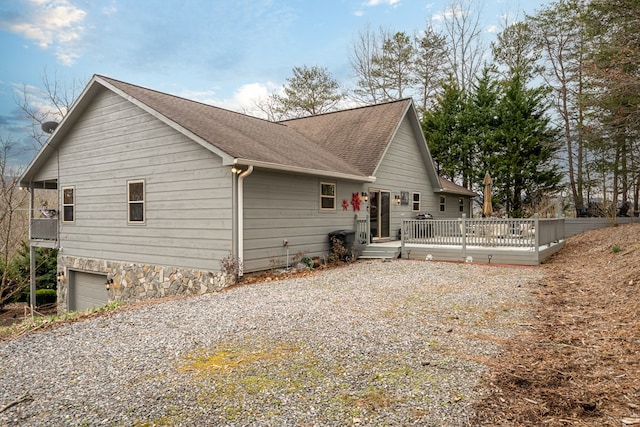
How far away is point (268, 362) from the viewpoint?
365 centimetres

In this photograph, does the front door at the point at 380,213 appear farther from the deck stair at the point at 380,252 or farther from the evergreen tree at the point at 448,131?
the evergreen tree at the point at 448,131

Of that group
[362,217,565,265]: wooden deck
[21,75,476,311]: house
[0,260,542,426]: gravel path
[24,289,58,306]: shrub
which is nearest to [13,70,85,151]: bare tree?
[21,75,476,311]: house

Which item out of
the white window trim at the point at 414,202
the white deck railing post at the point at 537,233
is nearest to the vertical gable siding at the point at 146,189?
the white deck railing post at the point at 537,233

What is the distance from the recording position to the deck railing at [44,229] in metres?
13.0

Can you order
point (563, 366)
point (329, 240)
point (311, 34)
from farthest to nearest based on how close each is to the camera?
point (311, 34)
point (329, 240)
point (563, 366)

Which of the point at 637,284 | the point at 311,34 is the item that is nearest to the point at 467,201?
the point at 311,34

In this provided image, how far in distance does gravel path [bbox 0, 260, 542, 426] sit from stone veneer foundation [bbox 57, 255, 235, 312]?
2360 mm

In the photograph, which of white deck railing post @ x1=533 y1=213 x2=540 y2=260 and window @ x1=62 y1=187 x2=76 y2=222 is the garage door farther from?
white deck railing post @ x1=533 y1=213 x2=540 y2=260

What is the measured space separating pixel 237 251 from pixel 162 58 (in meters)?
19.7

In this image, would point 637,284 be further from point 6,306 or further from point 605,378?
point 6,306

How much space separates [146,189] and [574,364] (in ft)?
32.8

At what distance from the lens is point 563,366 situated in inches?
139

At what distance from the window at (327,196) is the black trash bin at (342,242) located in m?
0.79

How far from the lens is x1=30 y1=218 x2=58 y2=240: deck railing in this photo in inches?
511
